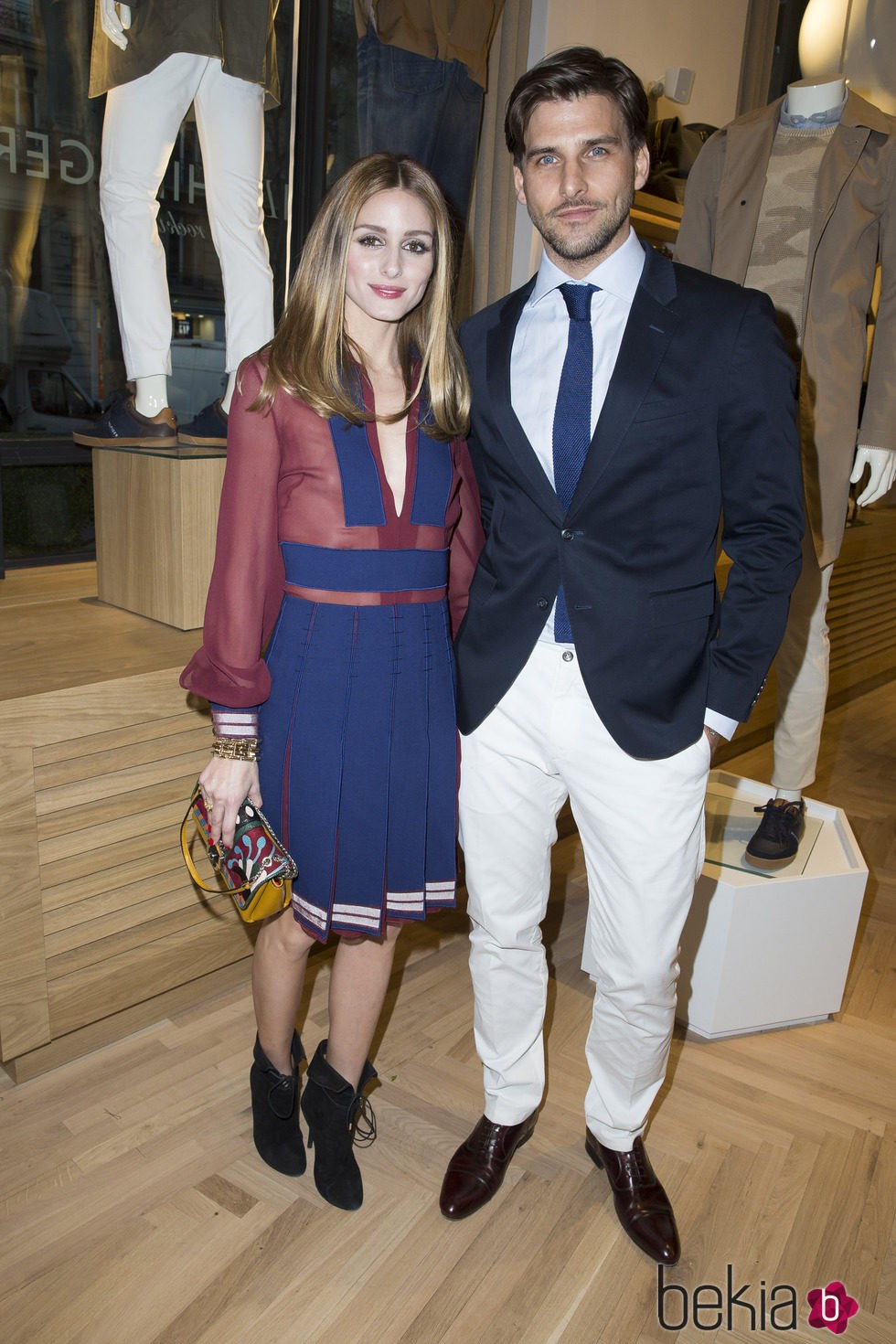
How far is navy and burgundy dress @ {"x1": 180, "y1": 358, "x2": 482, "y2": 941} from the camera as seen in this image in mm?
1442

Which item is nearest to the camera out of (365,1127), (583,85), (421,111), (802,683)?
(583,85)

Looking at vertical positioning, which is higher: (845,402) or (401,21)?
(401,21)

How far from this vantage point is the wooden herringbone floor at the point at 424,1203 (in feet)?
4.83

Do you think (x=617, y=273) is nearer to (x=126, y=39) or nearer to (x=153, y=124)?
(x=153, y=124)

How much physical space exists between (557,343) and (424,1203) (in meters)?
1.38

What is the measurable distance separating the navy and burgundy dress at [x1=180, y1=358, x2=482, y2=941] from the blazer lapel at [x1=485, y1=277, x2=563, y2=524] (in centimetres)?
14

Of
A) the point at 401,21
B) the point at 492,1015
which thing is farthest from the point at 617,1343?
the point at 401,21

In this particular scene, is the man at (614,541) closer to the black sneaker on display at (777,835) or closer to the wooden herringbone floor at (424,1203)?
the wooden herringbone floor at (424,1203)

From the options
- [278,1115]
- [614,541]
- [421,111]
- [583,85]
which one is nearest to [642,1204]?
[278,1115]

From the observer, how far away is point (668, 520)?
4.53 ft

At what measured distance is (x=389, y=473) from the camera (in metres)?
1.51

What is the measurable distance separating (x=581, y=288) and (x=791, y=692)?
54.2 inches

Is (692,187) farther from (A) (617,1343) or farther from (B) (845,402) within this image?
(A) (617,1343)

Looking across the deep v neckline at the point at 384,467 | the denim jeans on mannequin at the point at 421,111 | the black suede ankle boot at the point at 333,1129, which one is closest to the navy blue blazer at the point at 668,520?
the deep v neckline at the point at 384,467
